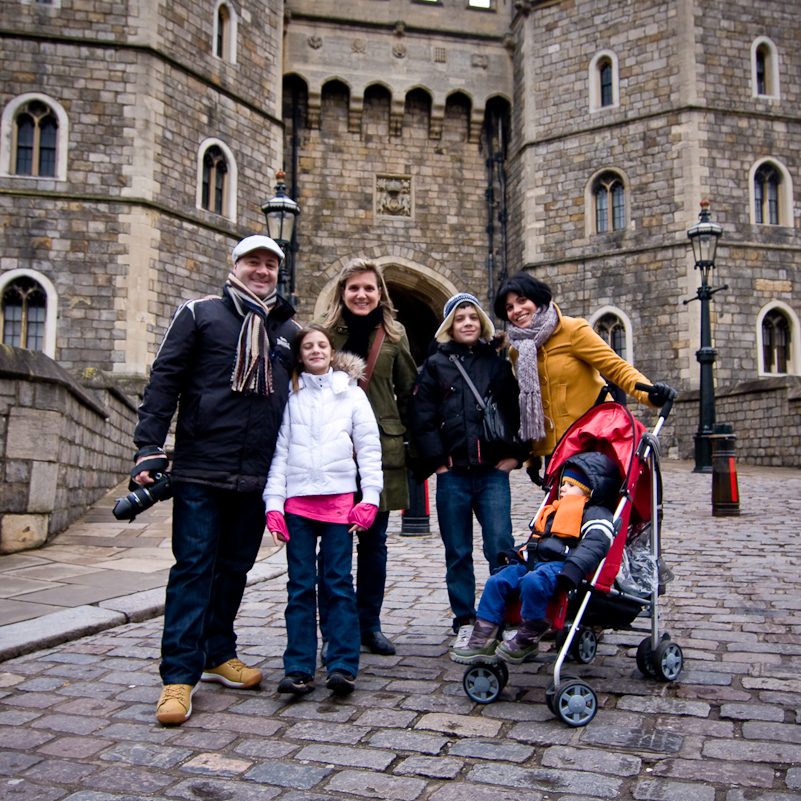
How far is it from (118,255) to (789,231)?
578 inches

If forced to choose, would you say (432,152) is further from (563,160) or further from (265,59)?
(265,59)

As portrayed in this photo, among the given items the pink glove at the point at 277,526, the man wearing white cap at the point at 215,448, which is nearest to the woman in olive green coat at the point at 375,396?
the man wearing white cap at the point at 215,448

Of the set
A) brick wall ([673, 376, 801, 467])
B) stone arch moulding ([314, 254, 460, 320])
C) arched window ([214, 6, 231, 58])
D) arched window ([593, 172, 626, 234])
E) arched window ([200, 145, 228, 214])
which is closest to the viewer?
brick wall ([673, 376, 801, 467])

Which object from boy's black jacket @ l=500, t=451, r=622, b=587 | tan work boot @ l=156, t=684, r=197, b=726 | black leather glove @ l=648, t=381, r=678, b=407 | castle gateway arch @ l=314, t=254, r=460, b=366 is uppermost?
castle gateway arch @ l=314, t=254, r=460, b=366

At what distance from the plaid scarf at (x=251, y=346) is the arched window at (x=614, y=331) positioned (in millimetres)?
16182

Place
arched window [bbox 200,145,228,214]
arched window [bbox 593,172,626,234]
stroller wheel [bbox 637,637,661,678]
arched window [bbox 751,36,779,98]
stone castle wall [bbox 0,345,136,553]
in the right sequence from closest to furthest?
1. stroller wheel [bbox 637,637,661,678]
2. stone castle wall [bbox 0,345,136,553]
3. arched window [bbox 200,145,228,214]
4. arched window [bbox 751,36,779,98]
5. arched window [bbox 593,172,626,234]

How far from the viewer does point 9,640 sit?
379cm

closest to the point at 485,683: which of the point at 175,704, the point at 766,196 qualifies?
the point at 175,704

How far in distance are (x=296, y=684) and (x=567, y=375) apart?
1882 mm

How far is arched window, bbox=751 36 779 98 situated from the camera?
1859 centimetres

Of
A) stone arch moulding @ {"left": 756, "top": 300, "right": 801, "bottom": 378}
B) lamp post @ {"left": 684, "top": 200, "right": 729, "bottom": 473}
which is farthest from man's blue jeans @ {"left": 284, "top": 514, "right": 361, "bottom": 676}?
stone arch moulding @ {"left": 756, "top": 300, "right": 801, "bottom": 378}

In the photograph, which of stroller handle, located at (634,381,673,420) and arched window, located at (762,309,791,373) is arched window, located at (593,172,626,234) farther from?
stroller handle, located at (634,381,673,420)

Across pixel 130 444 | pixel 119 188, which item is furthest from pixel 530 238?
pixel 130 444

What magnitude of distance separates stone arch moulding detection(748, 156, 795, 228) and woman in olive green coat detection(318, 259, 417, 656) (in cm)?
1686
